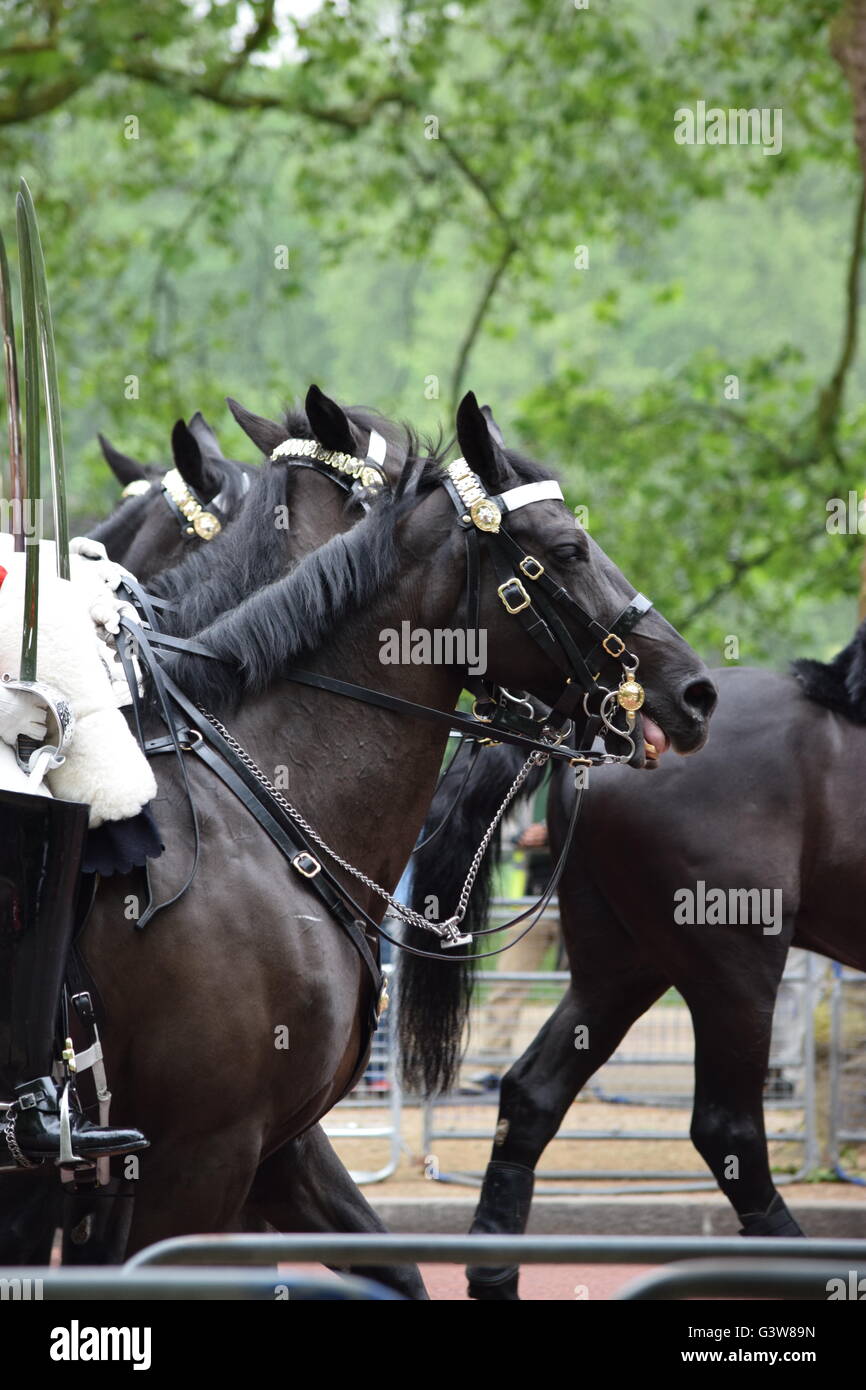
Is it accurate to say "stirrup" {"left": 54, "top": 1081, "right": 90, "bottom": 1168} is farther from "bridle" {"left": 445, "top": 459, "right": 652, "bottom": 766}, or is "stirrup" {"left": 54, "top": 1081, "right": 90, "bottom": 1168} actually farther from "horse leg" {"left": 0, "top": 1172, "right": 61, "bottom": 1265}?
"bridle" {"left": 445, "top": 459, "right": 652, "bottom": 766}

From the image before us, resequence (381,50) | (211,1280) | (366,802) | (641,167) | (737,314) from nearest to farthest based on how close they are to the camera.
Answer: (211,1280), (366,802), (381,50), (641,167), (737,314)

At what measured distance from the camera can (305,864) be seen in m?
3.66

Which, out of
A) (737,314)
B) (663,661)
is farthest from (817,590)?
(737,314)

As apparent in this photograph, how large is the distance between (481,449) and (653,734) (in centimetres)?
83

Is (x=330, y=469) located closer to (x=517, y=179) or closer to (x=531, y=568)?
(x=531, y=568)

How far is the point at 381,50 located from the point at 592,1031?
9.65 meters

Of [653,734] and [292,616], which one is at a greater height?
[292,616]

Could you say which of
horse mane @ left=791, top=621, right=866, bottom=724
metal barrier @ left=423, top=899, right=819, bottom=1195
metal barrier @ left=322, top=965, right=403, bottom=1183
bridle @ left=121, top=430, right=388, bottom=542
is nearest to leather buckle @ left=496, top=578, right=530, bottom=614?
bridle @ left=121, top=430, right=388, bottom=542

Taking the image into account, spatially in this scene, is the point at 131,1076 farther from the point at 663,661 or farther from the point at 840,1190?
the point at 840,1190

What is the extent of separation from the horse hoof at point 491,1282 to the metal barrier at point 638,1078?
2364 mm

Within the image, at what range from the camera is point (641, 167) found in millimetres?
13922

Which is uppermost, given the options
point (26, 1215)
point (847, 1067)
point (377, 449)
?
point (377, 449)

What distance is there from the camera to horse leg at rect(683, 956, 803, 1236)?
5.10m

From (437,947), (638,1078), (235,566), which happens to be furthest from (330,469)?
(638,1078)
